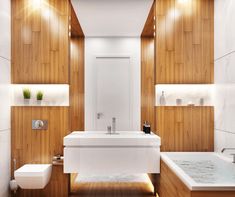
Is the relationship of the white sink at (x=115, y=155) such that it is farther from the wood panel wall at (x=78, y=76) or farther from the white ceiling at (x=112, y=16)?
the white ceiling at (x=112, y=16)

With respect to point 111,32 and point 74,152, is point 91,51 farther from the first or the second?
point 74,152

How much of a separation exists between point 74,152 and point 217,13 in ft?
8.39

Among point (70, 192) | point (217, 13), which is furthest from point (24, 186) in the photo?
point (217, 13)

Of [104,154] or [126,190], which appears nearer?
[104,154]

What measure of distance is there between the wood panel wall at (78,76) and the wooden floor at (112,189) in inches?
34.8

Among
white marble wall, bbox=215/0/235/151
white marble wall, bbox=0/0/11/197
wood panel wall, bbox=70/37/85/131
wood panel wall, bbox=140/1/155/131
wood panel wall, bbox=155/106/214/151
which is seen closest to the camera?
white marble wall, bbox=215/0/235/151

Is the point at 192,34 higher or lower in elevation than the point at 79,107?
higher

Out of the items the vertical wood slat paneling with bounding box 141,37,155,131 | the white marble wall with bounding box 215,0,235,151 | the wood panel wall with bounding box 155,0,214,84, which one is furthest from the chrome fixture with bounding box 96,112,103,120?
the white marble wall with bounding box 215,0,235,151

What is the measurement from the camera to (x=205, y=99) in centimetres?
382

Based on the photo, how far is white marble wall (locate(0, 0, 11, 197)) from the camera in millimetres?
3453

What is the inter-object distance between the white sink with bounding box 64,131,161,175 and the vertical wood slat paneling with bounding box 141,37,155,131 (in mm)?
744

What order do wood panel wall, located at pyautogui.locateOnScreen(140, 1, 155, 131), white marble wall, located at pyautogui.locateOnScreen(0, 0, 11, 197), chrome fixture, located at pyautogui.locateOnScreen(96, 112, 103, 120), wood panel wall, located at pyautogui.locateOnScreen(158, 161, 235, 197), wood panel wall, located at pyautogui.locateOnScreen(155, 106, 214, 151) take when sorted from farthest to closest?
chrome fixture, located at pyautogui.locateOnScreen(96, 112, 103, 120) → wood panel wall, located at pyautogui.locateOnScreen(140, 1, 155, 131) → wood panel wall, located at pyautogui.locateOnScreen(155, 106, 214, 151) → white marble wall, located at pyautogui.locateOnScreen(0, 0, 11, 197) → wood panel wall, located at pyautogui.locateOnScreen(158, 161, 235, 197)

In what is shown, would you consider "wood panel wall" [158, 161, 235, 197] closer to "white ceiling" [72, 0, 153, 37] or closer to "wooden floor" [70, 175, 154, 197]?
"wooden floor" [70, 175, 154, 197]

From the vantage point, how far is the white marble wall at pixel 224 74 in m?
3.17
